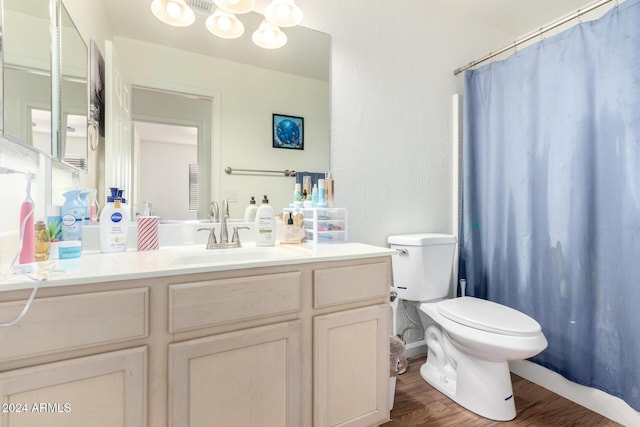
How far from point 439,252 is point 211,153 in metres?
1.39

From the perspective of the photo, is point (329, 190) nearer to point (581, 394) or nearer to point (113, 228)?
point (113, 228)

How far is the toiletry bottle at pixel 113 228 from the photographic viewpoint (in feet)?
3.82

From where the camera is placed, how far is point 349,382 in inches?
46.8

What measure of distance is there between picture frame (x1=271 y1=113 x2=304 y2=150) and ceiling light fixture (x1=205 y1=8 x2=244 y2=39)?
0.42 meters

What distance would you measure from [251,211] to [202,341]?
2.40ft

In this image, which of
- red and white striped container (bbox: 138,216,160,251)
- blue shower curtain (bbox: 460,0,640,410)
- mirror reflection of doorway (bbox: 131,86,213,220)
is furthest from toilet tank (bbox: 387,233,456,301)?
red and white striped container (bbox: 138,216,160,251)

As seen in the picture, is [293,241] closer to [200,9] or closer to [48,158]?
[48,158]

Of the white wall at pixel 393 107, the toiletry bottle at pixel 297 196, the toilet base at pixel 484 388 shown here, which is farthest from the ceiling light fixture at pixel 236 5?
the toilet base at pixel 484 388

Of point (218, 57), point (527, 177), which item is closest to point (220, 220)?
point (218, 57)

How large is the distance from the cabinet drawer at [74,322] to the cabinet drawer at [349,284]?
569 mm

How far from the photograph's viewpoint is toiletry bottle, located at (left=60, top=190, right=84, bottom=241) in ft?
3.58

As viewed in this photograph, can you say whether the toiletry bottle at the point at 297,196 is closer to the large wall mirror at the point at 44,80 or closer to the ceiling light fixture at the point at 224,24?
the ceiling light fixture at the point at 224,24

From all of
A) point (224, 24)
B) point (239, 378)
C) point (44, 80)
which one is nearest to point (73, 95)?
point (44, 80)

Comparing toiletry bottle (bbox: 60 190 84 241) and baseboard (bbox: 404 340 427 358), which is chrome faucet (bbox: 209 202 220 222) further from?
baseboard (bbox: 404 340 427 358)
